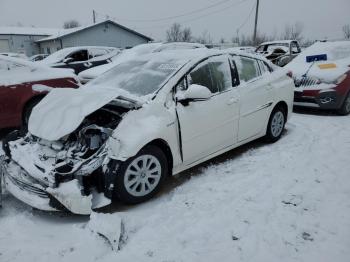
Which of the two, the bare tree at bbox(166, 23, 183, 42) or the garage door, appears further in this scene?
the bare tree at bbox(166, 23, 183, 42)

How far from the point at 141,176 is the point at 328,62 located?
6.13m

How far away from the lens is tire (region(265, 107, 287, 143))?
5145 mm

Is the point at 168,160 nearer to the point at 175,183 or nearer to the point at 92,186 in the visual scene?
the point at 175,183

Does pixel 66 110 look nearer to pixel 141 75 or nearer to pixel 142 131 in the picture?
pixel 142 131

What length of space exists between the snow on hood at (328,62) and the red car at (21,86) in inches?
214

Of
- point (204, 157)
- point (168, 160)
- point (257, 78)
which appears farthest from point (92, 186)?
point (257, 78)

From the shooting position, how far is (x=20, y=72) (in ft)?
19.1

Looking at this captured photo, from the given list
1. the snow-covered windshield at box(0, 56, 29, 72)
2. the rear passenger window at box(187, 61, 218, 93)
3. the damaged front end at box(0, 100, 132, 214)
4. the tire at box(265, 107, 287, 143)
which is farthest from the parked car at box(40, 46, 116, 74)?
the damaged front end at box(0, 100, 132, 214)

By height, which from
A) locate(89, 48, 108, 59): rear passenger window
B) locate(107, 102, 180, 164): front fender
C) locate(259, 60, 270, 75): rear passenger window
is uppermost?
locate(259, 60, 270, 75): rear passenger window

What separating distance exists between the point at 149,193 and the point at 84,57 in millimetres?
8871

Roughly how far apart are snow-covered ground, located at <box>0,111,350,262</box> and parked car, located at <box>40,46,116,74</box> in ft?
24.7

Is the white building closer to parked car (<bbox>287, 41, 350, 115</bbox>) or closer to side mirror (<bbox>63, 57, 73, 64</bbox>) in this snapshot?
side mirror (<bbox>63, 57, 73, 64</bbox>)

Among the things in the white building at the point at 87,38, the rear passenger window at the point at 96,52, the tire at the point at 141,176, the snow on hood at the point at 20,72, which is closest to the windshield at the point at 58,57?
the rear passenger window at the point at 96,52

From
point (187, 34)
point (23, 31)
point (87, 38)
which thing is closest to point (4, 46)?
point (23, 31)
